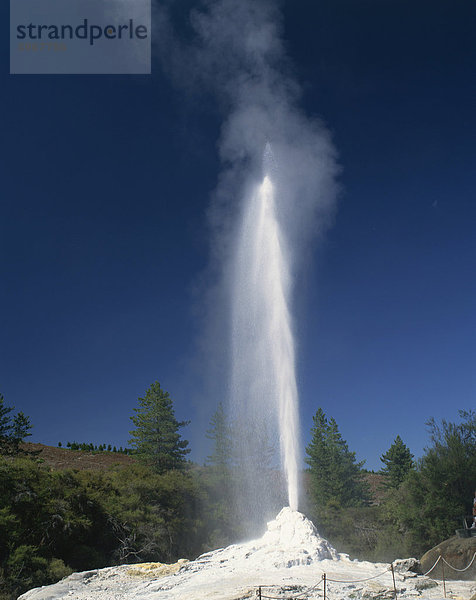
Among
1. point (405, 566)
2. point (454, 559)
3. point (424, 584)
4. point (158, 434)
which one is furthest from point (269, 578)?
point (158, 434)

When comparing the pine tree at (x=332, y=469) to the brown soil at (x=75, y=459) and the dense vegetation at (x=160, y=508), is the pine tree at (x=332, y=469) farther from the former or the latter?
the brown soil at (x=75, y=459)

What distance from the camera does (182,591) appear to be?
12.6 m

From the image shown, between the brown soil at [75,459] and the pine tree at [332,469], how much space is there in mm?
19280

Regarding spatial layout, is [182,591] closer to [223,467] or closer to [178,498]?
[178,498]

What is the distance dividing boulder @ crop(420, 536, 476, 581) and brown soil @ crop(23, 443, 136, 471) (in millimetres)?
32355

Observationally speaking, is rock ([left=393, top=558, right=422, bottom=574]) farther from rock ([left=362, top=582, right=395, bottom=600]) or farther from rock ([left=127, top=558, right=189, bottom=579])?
rock ([left=127, top=558, right=189, bottom=579])

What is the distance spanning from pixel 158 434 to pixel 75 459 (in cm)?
1455

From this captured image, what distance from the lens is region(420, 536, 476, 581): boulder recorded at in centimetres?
1577

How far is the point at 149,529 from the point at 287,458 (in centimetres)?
1089

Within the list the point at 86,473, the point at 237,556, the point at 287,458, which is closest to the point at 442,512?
the point at 287,458

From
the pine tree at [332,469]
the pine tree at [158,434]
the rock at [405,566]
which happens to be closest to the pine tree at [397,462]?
the pine tree at [332,469]

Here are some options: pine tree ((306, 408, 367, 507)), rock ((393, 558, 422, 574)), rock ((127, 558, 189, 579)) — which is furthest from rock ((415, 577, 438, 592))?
pine tree ((306, 408, 367, 507))

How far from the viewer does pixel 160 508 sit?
1130 inches

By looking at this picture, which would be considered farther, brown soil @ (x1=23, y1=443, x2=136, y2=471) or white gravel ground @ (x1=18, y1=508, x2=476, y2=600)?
brown soil @ (x1=23, y1=443, x2=136, y2=471)
